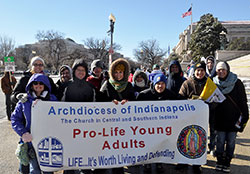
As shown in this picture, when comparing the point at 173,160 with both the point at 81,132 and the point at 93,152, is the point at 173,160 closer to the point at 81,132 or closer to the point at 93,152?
the point at 93,152

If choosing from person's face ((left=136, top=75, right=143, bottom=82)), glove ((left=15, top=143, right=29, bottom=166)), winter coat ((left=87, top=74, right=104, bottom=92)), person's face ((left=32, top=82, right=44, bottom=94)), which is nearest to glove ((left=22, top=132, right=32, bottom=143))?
glove ((left=15, top=143, right=29, bottom=166))

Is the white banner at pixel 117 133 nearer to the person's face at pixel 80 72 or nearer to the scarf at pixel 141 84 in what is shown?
the person's face at pixel 80 72

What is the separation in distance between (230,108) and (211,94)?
53cm

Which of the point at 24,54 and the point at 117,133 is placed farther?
the point at 24,54

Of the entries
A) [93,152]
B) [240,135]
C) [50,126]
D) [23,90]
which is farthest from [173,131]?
[240,135]

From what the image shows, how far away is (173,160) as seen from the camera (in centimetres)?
283

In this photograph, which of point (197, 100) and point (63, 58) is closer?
point (197, 100)

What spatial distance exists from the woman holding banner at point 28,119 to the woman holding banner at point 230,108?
3146mm

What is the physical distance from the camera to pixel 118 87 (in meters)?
2.99

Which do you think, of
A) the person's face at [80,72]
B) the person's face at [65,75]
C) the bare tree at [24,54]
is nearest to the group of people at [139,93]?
the person's face at [80,72]

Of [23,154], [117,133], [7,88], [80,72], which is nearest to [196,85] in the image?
[117,133]

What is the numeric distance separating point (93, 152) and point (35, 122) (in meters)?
0.96

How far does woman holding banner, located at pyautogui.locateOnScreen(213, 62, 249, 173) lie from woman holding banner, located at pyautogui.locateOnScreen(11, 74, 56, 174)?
315cm

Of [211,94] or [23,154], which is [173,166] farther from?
[23,154]
